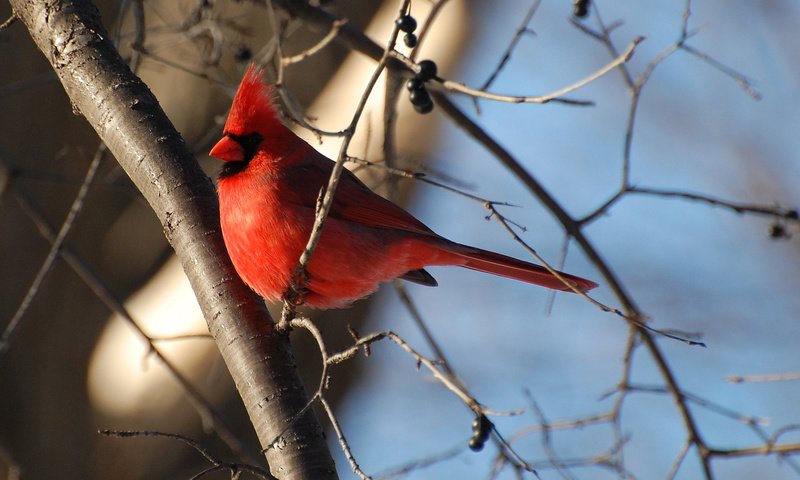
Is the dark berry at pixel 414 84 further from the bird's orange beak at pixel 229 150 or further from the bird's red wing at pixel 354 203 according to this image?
the bird's orange beak at pixel 229 150

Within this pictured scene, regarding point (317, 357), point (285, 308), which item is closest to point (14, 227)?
point (317, 357)

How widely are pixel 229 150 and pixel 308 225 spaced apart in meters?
0.45

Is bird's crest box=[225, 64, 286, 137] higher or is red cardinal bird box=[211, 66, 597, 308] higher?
bird's crest box=[225, 64, 286, 137]

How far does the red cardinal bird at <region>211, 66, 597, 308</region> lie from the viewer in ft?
8.52

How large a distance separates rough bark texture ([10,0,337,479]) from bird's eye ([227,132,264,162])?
503 mm

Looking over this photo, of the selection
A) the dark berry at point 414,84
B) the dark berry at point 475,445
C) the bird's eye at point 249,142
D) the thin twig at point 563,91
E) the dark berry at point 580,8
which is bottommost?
the dark berry at point 475,445

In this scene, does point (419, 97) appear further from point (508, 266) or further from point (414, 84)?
point (508, 266)

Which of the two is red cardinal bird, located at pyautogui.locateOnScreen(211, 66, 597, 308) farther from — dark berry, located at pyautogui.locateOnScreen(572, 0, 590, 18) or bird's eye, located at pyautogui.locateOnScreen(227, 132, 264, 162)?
dark berry, located at pyautogui.locateOnScreen(572, 0, 590, 18)

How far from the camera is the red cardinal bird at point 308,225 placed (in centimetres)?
260

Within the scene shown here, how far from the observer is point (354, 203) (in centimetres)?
297

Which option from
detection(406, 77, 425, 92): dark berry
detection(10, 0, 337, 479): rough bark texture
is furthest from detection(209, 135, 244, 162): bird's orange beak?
detection(406, 77, 425, 92): dark berry

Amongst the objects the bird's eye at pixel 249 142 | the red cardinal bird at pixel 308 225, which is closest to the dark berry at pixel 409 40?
the red cardinal bird at pixel 308 225

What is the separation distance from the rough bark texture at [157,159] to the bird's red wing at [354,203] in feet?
1.55

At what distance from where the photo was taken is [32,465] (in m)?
4.48
